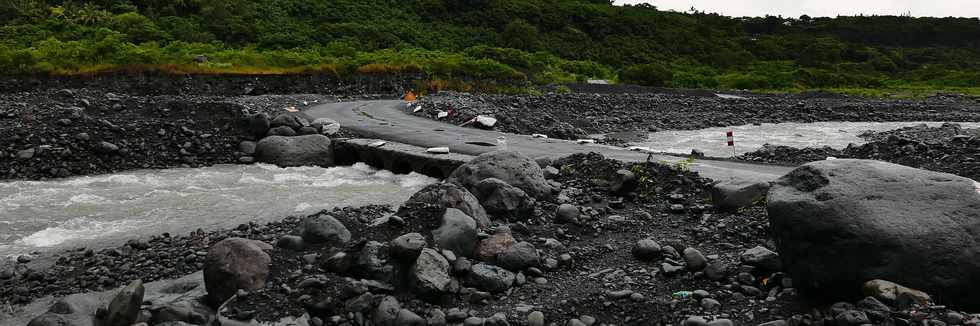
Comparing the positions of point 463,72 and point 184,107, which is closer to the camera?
point 184,107

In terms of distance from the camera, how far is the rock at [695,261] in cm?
806

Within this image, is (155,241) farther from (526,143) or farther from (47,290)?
(526,143)

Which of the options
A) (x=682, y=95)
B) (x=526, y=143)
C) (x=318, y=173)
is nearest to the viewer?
(x=318, y=173)

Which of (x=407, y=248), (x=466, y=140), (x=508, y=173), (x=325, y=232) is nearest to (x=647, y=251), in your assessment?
(x=407, y=248)

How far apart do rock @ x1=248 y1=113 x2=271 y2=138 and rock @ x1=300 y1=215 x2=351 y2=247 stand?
11.7 meters

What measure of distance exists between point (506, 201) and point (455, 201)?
3.55ft

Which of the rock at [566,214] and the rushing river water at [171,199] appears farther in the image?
the rushing river water at [171,199]

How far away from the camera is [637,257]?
8805 millimetres

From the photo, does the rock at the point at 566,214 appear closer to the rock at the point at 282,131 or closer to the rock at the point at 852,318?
the rock at the point at 852,318

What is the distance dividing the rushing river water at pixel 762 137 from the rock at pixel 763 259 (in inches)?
540

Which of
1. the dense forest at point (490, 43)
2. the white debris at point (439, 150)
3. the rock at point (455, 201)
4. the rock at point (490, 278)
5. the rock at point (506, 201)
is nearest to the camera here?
the rock at point (490, 278)

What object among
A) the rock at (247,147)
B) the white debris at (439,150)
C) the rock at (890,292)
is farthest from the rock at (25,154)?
the rock at (890,292)

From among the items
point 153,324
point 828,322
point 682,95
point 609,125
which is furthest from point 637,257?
point 682,95

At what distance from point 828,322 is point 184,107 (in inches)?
754
